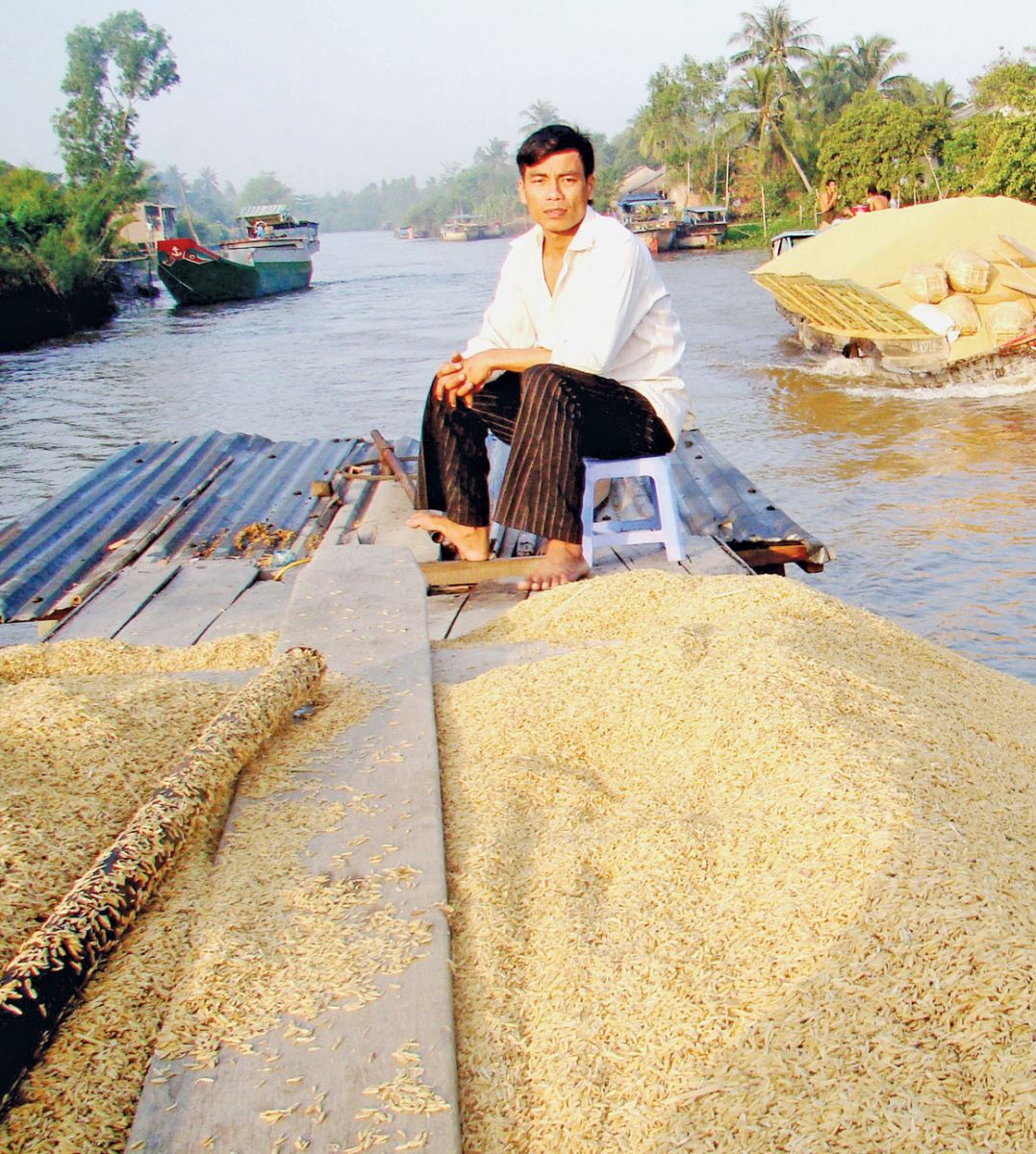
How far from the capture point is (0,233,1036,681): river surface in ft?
18.6

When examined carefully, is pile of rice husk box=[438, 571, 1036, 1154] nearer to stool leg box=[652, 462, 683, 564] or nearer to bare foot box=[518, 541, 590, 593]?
bare foot box=[518, 541, 590, 593]

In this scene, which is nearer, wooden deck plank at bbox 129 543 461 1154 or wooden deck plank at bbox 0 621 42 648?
wooden deck plank at bbox 129 543 461 1154

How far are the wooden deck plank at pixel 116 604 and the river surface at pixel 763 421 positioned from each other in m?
3.38

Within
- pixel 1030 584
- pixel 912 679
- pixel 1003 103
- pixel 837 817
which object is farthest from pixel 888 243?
pixel 1003 103

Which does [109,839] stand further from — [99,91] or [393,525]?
[99,91]

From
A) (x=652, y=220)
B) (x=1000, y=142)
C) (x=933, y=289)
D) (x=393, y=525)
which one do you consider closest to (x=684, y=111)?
(x=652, y=220)

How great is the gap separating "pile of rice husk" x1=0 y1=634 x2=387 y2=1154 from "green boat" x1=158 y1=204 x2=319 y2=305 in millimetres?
28082

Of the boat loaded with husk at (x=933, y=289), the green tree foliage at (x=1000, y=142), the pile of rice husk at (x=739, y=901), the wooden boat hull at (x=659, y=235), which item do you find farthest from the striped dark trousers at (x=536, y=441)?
the wooden boat hull at (x=659, y=235)

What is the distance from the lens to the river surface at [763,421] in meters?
5.68

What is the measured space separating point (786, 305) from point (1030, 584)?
31.7 feet

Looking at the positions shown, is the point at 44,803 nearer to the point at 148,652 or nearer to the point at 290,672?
the point at 290,672

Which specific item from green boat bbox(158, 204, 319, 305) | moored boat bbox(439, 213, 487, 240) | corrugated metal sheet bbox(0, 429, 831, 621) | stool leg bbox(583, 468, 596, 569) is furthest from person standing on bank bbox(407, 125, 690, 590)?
moored boat bbox(439, 213, 487, 240)

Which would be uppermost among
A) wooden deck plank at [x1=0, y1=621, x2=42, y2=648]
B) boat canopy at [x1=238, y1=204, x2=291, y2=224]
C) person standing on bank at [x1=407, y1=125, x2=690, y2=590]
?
boat canopy at [x1=238, y1=204, x2=291, y2=224]

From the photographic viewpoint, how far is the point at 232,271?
96.3 feet
